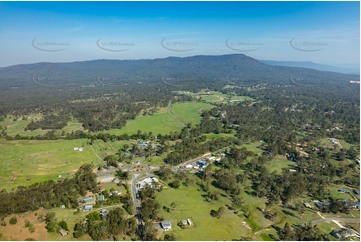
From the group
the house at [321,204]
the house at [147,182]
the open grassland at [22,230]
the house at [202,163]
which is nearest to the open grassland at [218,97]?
the house at [202,163]

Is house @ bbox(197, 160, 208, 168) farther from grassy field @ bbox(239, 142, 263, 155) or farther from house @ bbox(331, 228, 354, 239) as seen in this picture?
house @ bbox(331, 228, 354, 239)

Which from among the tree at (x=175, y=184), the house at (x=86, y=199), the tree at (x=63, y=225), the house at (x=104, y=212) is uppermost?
the tree at (x=63, y=225)

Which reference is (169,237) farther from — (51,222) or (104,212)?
(51,222)

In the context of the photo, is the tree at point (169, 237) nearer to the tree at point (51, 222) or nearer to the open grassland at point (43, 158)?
the tree at point (51, 222)

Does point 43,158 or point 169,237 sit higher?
point 43,158

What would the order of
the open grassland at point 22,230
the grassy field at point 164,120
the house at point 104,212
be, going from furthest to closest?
the grassy field at point 164,120, the house at point 104,212, the open grassland at point 22,230

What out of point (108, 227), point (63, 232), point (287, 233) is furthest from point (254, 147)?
point (63, 232)
